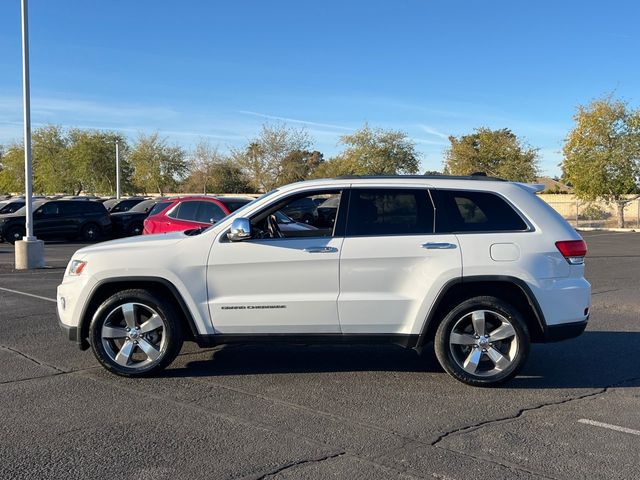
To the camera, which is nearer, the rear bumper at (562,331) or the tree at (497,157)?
the rear bumper at (562,331)

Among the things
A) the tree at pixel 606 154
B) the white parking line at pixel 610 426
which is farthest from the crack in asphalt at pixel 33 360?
the tree at pixel 606 154

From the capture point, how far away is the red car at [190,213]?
49.5ft

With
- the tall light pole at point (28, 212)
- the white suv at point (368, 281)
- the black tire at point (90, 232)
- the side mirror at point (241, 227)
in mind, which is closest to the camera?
the side mirror at point (241, 227)

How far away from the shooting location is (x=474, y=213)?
20.2 feet

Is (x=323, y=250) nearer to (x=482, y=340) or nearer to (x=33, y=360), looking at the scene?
(x=482, y=340)

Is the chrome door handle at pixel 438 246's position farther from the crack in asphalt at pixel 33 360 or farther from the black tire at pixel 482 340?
the crack in asphalt at pixel 33 360

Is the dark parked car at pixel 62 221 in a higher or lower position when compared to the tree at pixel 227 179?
lower

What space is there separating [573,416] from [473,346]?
3.43 ft

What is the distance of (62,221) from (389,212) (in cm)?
2101

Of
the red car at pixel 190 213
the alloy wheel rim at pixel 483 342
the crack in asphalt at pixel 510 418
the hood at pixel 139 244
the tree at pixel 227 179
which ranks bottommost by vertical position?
the crack in asphalt at pixel 510 418

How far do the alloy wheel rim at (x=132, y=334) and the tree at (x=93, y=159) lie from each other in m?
48.1

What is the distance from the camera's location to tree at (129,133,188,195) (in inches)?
2312

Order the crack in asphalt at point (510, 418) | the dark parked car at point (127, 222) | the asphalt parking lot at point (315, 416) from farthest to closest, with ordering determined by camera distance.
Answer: the dark parked car at point (127, 222) → the crack in asphalt at point (510, 418) → the asphalt parking lot at point (315, 416)

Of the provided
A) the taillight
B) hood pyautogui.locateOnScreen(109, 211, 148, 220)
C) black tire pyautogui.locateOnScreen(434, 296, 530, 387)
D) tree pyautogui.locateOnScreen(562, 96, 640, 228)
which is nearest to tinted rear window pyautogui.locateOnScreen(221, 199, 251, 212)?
black tire pyautogui.locateOnScreen(434, 296, 530, 387)
